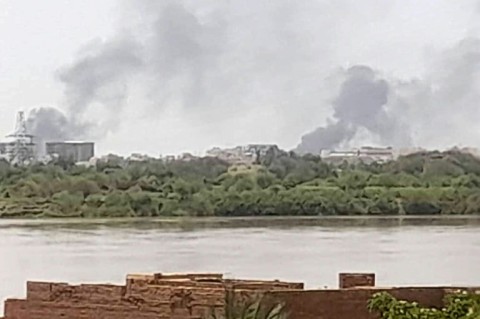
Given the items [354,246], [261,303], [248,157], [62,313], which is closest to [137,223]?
[248,157]

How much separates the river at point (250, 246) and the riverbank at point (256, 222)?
0.02 m

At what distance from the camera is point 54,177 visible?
1266 centimetres

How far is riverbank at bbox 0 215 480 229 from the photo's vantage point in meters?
12.8

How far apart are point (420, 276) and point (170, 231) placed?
271cm

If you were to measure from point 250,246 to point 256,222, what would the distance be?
0.90 m

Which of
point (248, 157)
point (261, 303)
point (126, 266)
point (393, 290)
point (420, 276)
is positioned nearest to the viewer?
point (261, 303)

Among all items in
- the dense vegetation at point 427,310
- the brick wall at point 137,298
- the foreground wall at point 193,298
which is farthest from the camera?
the brick wall at point 137,298

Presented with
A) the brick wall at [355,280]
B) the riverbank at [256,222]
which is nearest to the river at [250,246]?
the riverbank at [256,222]

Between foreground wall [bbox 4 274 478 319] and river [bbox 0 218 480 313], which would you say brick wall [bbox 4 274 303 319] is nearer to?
foreground wall [bbox 4 274 478 319]

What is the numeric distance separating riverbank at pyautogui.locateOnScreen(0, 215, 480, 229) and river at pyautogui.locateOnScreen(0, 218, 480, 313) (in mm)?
18

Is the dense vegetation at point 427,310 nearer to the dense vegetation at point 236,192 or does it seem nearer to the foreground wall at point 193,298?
the foreground wall at point 193,298

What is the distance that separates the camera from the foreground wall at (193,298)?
6586 millimetres

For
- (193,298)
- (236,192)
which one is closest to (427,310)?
(193,298)

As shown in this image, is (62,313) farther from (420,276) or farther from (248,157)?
(248,157)
